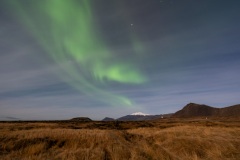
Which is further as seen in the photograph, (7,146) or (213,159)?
(7,146)

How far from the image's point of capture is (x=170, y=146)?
573 inches

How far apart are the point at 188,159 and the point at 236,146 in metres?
5.10

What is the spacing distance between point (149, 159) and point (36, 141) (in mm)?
9347

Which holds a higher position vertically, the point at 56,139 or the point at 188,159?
the point at 56,139

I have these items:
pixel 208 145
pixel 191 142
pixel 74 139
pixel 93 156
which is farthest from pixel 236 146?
pixel 74 139

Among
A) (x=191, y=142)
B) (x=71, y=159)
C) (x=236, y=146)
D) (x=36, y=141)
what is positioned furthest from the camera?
(x=36, y=141)

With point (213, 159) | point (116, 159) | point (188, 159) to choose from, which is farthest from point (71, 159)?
point (213, 159)

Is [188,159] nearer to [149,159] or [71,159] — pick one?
[149,159]

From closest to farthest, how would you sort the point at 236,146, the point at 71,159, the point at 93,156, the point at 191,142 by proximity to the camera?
the point at 71,159 → the point at 93,156 → the point at 236,146 → the point at 191,142

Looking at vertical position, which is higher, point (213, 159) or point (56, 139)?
point (56, 139)

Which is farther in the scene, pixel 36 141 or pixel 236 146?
pixel 36 141

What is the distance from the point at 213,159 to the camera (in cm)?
1058

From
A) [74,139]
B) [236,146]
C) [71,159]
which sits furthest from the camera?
[74,139]

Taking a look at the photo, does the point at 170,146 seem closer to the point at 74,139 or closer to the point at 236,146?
the point at 236,146
